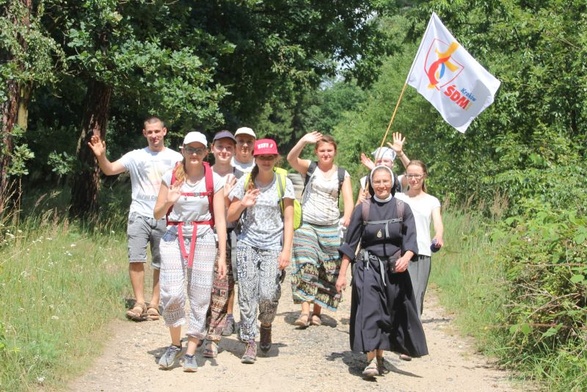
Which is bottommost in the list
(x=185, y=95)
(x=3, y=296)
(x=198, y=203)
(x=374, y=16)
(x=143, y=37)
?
(x=3, y=296)

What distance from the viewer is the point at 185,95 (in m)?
13.0

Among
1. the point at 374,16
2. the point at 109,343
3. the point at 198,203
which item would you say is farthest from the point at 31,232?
the point at 374,16

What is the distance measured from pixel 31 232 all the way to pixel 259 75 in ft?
27.4

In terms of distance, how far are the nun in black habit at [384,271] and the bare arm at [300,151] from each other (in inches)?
43.0

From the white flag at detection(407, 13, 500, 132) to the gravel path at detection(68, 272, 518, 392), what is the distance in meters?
2.89

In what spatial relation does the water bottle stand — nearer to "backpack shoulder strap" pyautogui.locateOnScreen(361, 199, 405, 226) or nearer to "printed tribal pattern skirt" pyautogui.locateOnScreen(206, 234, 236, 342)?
"backpack shoulder strap" pyautogui.locateOnScreen(361, 199, 405, 226)

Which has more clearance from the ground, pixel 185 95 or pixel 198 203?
pixel 185 95

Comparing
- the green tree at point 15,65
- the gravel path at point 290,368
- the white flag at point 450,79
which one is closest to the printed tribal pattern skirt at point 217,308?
the gravel path at point 290,368

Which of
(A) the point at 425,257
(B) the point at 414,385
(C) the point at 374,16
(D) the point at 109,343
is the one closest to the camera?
(B) the point at 414,385

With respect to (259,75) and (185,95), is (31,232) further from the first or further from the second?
(259,75)

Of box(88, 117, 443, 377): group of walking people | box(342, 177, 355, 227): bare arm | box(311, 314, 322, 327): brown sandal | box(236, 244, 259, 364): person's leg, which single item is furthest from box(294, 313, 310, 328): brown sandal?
box(236, 244, 259, 364): person's leg

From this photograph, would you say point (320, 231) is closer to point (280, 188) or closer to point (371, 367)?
point (280, 188)

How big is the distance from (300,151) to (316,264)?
3.82 ft

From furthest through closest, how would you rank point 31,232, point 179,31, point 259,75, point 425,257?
point 259,75, point 179,31, point 31,232, point 425,257
